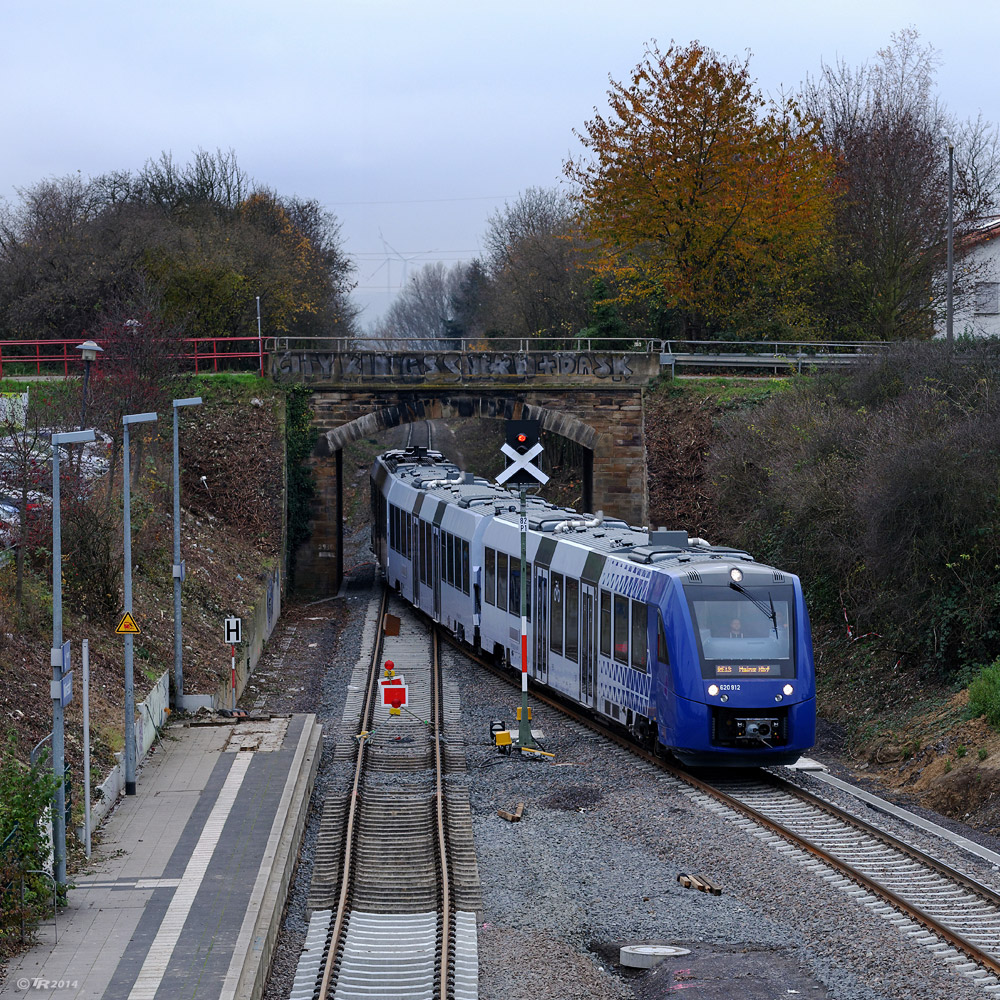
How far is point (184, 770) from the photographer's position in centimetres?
1576

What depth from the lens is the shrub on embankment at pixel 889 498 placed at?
60.0 feet

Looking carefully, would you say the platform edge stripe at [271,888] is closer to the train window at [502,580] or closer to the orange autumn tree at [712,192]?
the train window at [502,580]

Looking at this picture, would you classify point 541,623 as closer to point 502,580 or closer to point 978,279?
point 502,580

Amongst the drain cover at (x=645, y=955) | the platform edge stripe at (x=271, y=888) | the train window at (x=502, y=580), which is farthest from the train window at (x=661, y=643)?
the train window at (x=502, y=580)

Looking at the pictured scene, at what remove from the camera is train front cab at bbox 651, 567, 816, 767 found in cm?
1473

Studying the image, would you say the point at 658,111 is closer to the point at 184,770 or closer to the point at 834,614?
the point at 834,614

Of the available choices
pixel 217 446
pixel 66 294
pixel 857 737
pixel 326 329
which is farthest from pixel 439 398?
pixel 326 329

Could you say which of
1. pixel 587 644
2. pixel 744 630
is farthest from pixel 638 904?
pixel 587 644

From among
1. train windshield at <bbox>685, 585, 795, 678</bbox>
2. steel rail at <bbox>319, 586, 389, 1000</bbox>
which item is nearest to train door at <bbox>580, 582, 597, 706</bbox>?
train windshield at <bbox>685, 585, 795, 678</bbox>

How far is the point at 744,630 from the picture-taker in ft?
49.3

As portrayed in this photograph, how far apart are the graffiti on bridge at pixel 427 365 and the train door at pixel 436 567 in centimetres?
1048

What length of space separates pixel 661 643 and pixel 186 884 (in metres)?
6.43

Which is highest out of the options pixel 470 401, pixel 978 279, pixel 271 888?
pixel 978 279

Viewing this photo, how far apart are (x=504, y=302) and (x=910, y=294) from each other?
2884 cm
